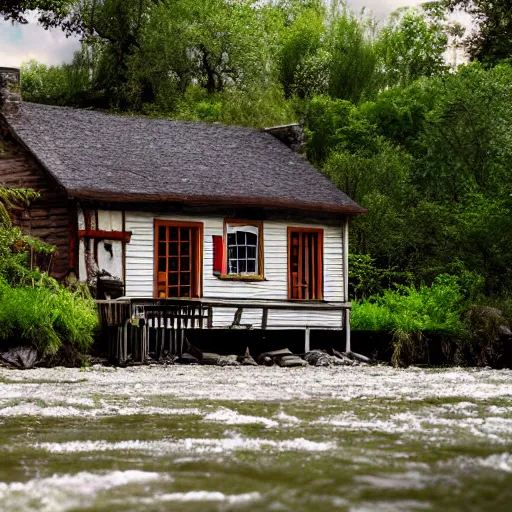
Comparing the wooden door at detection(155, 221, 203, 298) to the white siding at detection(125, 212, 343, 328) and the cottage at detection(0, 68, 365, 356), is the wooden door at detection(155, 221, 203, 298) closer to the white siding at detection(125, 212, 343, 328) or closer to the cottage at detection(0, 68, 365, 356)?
the cottage at detection(0, 68, 365, 356)

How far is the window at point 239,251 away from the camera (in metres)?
21.1

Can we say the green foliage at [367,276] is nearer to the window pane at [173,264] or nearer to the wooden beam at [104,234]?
the window pane at [173,264]

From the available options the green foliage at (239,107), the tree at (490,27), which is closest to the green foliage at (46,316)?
the green foliage at (239,107)

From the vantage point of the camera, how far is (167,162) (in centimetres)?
2222

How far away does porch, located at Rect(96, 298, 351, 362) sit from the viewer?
17078 millimetres

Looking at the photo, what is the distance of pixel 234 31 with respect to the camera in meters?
40.9

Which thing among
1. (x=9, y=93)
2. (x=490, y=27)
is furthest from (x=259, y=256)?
(x=490, y=27)

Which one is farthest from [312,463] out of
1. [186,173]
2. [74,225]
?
[186,173]

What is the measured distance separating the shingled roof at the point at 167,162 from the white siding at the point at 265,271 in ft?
2.07

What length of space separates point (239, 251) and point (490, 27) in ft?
55.2

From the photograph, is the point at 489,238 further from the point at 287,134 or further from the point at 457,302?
the point at 287,134

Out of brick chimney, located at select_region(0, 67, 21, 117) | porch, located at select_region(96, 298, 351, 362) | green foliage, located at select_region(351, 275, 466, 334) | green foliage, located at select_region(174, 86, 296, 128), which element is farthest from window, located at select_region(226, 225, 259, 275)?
green foliage, located at select_region(174, 86, 296, 128)

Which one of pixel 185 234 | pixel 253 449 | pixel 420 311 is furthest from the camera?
pixel 185 234

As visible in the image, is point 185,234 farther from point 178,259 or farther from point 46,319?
point 46,319
